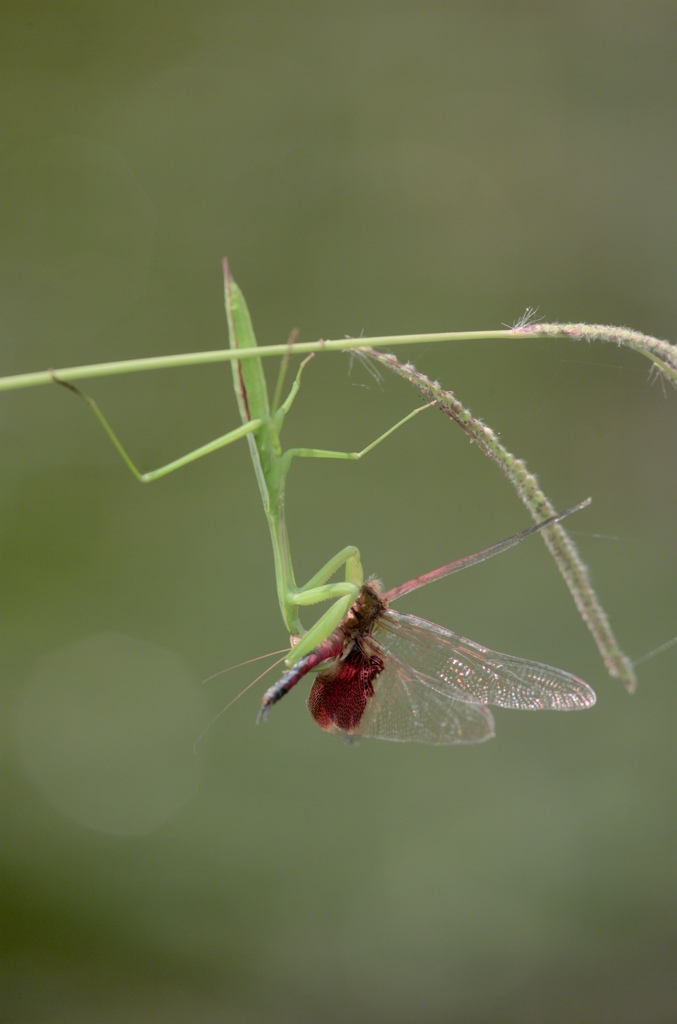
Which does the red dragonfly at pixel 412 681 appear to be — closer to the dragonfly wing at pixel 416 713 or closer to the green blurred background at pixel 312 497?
the dragonfly wing at pixel 416 713

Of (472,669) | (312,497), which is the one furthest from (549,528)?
(312,497)

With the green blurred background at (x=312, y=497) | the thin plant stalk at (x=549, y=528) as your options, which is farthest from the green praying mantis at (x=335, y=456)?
the green blurred background at (x=312, y=497)

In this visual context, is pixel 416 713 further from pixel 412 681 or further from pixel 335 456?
pixel 335 456

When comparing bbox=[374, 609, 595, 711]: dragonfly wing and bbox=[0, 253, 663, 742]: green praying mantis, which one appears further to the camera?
bbox=[374, 609, 595, 711]: dragonfly wing

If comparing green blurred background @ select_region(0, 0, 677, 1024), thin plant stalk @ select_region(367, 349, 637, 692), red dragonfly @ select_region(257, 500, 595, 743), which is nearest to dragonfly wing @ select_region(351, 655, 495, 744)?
red dragonfly @ select_region(257, 500, 595, 743)

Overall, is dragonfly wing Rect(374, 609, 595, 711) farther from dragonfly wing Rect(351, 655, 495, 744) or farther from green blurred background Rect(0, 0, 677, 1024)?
green blurred background Rect(0, 0, 677, 1024)
